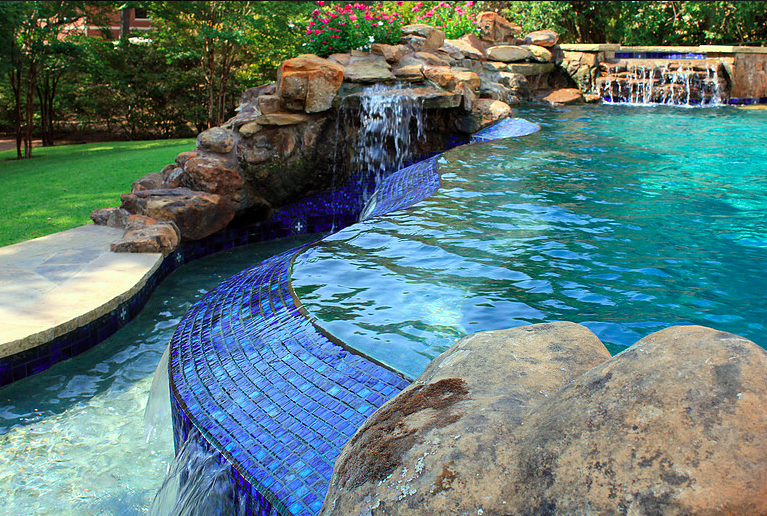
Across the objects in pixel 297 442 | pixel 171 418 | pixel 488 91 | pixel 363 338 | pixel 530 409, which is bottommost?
pixel 171 418

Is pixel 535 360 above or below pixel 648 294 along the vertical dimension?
above

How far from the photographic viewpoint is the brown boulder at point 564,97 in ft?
43.3

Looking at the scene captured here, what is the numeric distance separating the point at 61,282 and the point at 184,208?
6.80ft

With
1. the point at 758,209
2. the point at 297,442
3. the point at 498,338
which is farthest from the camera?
the point at 758,209

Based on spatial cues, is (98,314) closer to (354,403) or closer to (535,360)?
(354,403)

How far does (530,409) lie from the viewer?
149cm

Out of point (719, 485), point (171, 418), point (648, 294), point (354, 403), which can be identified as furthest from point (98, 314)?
point (719, 485)

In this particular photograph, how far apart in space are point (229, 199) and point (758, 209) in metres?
5.78

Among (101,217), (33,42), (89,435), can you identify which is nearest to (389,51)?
(101,217)

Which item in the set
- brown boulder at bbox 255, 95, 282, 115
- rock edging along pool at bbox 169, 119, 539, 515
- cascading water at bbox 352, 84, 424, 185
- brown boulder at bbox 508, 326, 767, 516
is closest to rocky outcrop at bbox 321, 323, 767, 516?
brown boulder at bbox 508, 326, 767, 516

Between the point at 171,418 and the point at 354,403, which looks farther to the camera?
the point at 171,418

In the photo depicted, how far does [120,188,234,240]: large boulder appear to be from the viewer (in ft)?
21.5

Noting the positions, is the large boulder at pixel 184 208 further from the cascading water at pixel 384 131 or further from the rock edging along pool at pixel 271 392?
the rock edging along pool at pixel 271 392

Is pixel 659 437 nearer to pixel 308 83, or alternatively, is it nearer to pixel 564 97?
pixel 308 83
